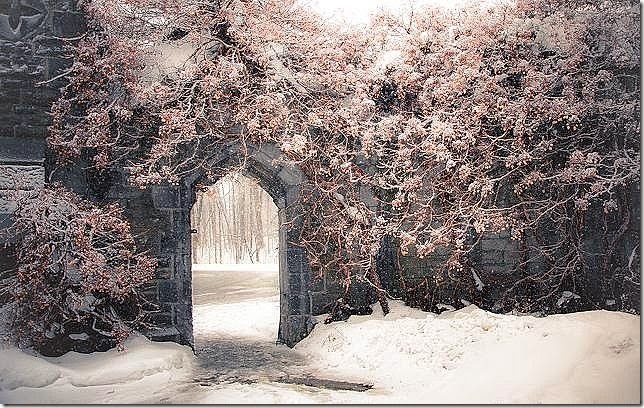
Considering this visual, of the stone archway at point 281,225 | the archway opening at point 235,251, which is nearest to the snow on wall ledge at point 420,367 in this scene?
the stone archway at point 281,225

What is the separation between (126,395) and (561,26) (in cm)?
443

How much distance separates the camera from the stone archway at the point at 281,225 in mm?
6059

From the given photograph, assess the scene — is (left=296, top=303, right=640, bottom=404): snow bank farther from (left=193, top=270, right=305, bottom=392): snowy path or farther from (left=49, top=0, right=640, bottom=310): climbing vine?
(left=49, top=0, right=640, bottom=310): climbing vine

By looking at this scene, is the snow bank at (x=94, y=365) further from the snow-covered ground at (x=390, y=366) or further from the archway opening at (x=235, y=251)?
the archway opening at (x=235, y=251)

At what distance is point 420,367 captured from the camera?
16.4 feet

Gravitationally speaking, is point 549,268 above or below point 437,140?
below

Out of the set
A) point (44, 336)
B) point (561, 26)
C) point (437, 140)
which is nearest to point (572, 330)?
point (437, 140)

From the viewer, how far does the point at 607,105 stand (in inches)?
215

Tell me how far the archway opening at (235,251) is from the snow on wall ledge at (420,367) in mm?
3671

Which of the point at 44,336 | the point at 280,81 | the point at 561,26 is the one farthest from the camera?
the point at 280,81

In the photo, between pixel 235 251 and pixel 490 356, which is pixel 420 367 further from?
pixel 235 251

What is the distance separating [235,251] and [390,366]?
1003cm

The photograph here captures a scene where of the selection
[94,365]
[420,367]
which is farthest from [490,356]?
[94,365]

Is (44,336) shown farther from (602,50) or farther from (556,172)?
(602,50)
